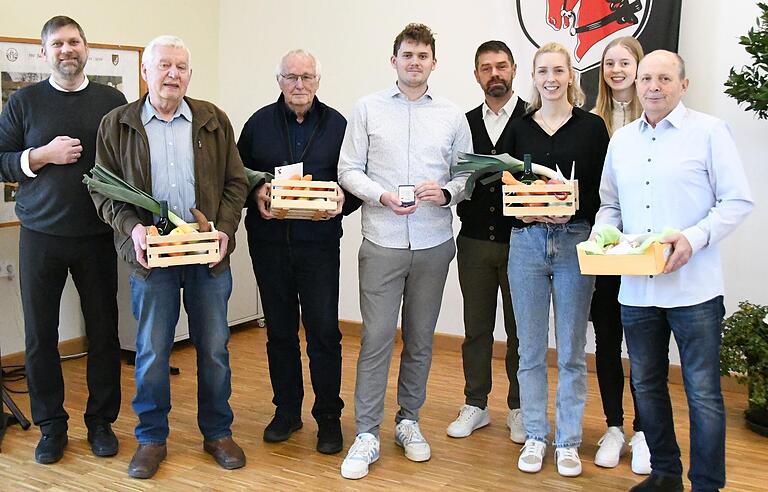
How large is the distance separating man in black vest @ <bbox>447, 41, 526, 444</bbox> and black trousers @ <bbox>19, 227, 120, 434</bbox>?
4.96 feet

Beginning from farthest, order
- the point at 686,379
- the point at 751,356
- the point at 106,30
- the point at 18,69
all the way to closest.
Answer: the point at 106,30, the point at 18,69, the point at 751,356, the point at 686,379

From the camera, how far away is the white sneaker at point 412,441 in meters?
3.57

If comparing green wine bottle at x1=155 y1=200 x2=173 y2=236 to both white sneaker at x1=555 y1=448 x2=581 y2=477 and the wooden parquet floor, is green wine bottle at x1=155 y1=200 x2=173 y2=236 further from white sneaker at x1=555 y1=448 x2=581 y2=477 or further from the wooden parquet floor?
white sneaker at x1=555 y1=448 x2=581 y2=477

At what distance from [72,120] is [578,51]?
2.77m

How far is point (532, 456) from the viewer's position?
3.46 meters

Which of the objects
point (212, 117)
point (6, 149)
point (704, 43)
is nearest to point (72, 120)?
point (6, 149)

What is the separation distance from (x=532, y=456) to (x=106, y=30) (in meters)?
3.64

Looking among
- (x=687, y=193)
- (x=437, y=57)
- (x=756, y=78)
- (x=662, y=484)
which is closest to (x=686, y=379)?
(x=662, y=484)

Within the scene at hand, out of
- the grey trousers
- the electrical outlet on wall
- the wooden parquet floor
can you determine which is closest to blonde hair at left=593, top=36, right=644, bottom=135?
the grey trousers

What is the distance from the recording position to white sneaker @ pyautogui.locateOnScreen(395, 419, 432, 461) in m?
3.57

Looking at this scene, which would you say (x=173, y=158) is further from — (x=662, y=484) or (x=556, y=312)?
(x=662, y=484)

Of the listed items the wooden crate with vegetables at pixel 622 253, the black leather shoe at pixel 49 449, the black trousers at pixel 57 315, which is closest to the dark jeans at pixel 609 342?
the wooden crate with vegetables at pixel 622 253

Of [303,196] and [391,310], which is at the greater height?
[303,196]

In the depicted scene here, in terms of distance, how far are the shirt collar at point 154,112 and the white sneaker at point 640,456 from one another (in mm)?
2221
